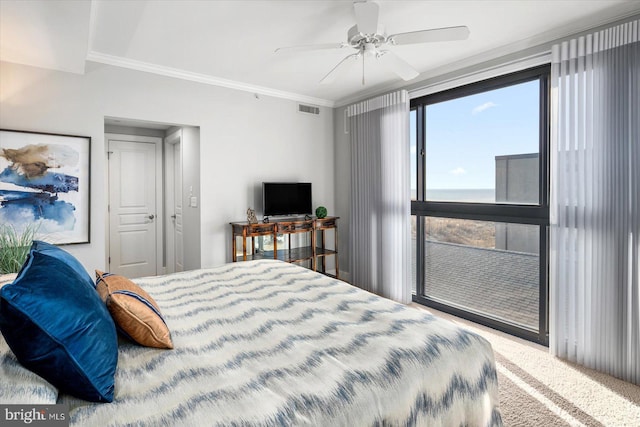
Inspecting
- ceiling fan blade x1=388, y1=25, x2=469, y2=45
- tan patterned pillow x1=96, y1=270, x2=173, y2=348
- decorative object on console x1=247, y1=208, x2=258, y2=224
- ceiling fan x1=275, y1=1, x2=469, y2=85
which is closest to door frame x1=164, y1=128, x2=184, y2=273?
decorative object on console x1=247, y1=208, x2=258, y2=224

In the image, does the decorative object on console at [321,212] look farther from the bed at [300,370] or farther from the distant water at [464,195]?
the bed at [300,370]

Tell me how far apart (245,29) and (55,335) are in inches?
102

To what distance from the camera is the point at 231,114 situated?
4262 millimetres

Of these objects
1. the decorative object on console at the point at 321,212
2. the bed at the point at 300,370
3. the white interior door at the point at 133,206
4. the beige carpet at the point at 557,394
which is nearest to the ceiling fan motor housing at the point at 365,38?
the bed at the point at 300,370

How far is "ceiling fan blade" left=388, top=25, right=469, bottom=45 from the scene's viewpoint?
7.16 feet

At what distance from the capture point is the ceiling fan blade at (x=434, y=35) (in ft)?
7.16

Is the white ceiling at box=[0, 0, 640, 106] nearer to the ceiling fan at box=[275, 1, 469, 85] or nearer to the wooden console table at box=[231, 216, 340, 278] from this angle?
the ceiling fan at box=[275, 1, 469, 85]

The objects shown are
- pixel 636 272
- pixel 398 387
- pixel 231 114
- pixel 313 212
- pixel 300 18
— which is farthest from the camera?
pixel 313 212

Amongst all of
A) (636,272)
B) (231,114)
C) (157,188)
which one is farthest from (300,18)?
(157,188)

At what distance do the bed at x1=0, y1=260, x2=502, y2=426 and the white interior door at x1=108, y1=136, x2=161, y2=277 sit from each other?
3404 mm

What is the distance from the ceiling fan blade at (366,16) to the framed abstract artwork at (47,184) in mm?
2754

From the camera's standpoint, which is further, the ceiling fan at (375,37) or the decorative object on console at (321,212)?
the decorative object on console at (321,212)

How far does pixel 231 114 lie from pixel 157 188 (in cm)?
185

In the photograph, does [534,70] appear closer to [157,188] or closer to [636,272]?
[636,272]
